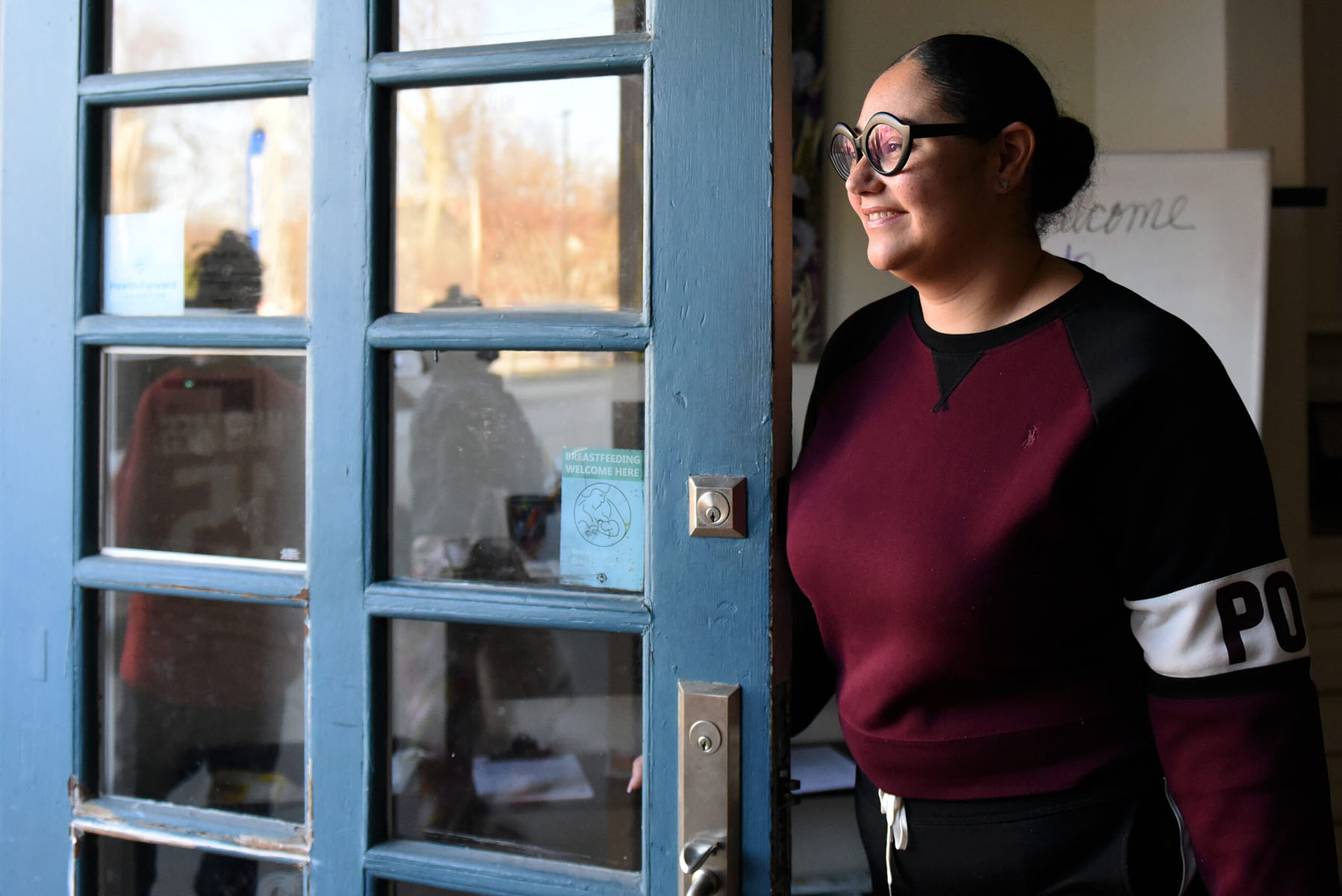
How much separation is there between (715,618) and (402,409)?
44 cm

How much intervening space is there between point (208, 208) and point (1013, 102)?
0.97 metres

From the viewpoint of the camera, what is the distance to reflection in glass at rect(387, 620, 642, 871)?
1.10 meters

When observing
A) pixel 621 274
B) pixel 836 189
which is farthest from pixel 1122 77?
pixel 621 274

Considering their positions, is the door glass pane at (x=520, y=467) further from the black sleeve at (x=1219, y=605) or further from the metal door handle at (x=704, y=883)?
the black sleeve at (x=1219, y=605)

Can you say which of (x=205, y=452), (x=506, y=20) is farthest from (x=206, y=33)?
(x=205, y=452)

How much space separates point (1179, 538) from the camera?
895 mm

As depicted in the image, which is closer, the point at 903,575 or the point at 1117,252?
the point at 903,575

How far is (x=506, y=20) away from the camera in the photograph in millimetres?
1094

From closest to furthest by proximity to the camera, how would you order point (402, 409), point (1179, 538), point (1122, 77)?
point (1179, 538), point (402, 409), point (1122, 77)

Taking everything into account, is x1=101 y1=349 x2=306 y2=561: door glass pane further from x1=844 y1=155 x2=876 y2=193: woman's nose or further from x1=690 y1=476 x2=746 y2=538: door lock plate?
x1=844 y1=155 x2=876 y2=193: woman's nose

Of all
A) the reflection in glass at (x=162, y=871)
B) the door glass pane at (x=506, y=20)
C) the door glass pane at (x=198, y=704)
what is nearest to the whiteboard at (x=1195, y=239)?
the door glass pane at (x=506, y=20)

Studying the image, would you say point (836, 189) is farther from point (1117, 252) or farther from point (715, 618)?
point (715, 618)

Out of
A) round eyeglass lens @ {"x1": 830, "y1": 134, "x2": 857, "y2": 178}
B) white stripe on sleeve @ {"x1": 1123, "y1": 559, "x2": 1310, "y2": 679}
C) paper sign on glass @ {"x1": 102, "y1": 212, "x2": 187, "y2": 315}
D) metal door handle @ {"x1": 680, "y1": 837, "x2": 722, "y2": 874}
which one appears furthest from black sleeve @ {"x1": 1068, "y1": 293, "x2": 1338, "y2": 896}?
paper sign on glass @ {"x1": 102, "y1": 212, "x2": 187, "y2": 315}

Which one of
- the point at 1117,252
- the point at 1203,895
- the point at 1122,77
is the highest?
the point at 1122,77
